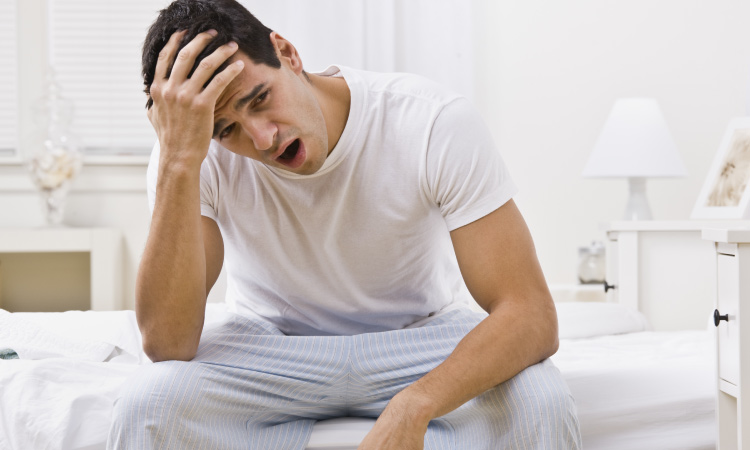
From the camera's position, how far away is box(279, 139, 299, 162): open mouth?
1.10 m

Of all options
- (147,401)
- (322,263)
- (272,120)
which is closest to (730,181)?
(322,263)

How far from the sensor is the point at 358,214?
115cm

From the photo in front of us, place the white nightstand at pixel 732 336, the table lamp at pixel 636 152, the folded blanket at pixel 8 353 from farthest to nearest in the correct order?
the table lamp at pixel 636 152 → the folded blanket at pixel 8 353 → the white nightstand at pixel 732 336

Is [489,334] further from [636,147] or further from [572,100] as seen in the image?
A: [572,100]

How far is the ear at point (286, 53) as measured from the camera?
111cm

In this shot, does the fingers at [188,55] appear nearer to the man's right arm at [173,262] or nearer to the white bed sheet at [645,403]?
the man's right arm at [173,262]

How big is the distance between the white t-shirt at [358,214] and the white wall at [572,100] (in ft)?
5.70

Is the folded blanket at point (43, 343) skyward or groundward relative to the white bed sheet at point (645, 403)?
skyward

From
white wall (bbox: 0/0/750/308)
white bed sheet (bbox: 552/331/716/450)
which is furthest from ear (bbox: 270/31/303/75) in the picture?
white wall (bbox: 0/0/750/308)

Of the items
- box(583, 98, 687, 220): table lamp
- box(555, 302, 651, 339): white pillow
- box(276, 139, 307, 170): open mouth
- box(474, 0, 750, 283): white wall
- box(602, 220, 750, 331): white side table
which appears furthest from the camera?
box(474, 0, 750, 283): white wall

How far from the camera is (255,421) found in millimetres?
1002

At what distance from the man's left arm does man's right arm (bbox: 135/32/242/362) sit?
309mm

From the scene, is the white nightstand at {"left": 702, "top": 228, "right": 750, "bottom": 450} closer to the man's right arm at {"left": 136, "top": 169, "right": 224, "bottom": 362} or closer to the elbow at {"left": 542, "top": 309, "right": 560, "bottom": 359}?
the elbow at {"left": 542, "top": 309, "right": 560, "bottom": 359}

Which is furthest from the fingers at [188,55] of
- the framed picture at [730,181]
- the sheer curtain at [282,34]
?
the sheer curtain at [282,34]
